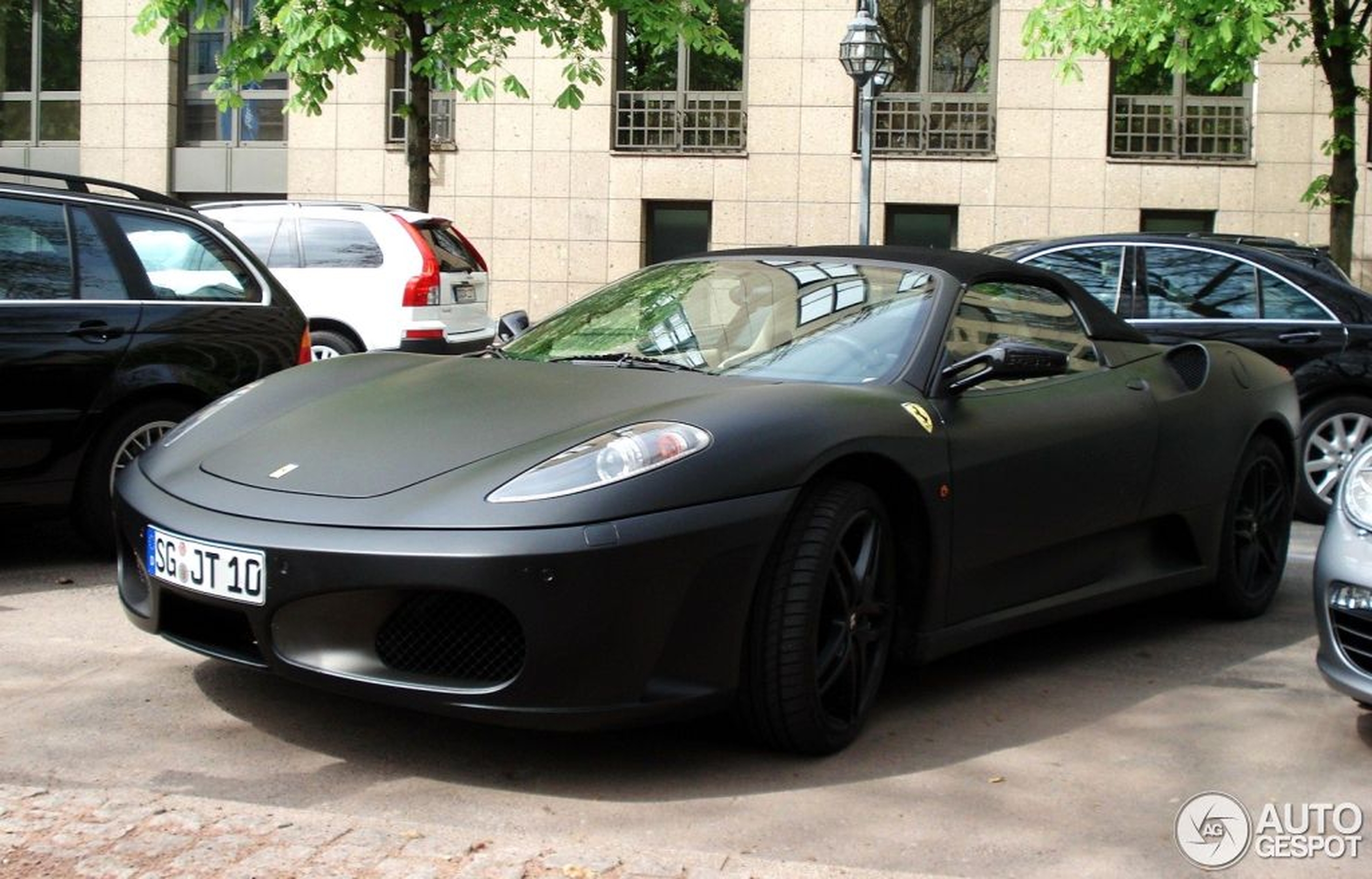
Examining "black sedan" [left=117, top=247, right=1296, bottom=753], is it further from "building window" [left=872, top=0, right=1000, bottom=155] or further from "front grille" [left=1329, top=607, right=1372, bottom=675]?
"building window" [left=872, top=0, right=1000, bottom=155]

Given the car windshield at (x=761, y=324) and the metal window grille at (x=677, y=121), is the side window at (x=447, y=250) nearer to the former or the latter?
the metal window grille at (x=677, y=121)

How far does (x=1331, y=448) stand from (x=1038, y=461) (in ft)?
15.8

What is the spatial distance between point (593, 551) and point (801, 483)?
65cm

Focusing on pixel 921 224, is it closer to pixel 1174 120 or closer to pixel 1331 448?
pixel 1174 120

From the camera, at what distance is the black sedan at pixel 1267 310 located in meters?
9.23

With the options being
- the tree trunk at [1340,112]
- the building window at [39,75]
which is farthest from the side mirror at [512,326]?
the building window at [39,75]

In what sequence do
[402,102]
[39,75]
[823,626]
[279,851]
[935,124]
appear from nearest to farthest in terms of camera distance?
[279,851]
[823,626]
[935,124]
[402,102]
[39,75]

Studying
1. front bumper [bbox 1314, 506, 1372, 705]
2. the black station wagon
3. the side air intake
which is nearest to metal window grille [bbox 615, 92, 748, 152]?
the black station wagon

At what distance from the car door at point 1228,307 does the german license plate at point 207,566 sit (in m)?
6.28

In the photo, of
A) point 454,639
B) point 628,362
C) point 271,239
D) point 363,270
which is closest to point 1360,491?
point 628,362

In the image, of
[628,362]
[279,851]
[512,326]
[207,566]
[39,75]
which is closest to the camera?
[279,851]

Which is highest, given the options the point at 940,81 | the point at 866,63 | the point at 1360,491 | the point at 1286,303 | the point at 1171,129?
the point at 940,81

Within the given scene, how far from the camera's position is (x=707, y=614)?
404 cm

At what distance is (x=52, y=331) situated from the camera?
665 centimetres
